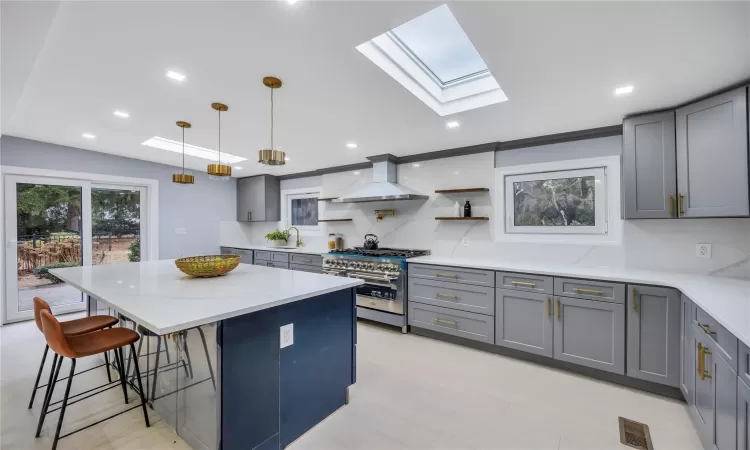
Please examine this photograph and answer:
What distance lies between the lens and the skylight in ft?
6.03

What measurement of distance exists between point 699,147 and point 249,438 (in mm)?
3476

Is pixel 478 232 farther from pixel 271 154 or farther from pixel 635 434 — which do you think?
pixel 271 154

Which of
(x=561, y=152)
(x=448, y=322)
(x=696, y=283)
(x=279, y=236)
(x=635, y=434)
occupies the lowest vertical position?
(x=635, y=434)

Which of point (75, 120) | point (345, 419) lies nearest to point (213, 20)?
point (345, 419)

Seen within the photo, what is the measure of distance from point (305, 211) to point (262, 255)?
1069 mm

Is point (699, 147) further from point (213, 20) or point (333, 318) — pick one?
point (213, 20)

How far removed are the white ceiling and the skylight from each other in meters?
0.10

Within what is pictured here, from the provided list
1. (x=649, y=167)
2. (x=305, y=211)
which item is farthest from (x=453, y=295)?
(x=305, y=211)

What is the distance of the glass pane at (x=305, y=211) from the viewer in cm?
556

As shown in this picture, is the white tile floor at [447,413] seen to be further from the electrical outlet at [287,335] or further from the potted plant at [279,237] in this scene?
the potted plant at [279,237]

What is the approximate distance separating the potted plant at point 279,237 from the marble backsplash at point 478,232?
1.32 ft

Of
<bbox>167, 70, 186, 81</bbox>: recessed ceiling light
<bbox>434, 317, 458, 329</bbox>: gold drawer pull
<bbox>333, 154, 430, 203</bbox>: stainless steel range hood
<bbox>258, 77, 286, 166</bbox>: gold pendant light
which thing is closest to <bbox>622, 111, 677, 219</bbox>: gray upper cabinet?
<bbox>434, 317, 458, 329</bbox>: gold drawer pull

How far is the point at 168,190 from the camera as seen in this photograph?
5090 mm

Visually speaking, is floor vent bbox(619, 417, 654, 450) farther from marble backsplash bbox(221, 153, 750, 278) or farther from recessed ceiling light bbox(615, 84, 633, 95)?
recessed ceiling light bbox(615, 84, 633, 95)
